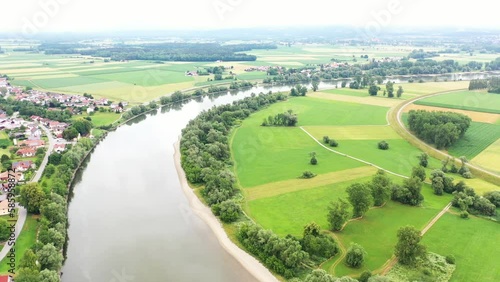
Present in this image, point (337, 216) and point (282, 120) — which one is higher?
point (337, 216)

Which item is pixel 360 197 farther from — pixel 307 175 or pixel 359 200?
pixel 307 175

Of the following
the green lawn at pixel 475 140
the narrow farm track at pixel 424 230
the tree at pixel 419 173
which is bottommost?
the narrow farm track at pixel 424 230

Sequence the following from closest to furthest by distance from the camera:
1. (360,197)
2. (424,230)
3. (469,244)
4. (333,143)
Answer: (469,244) < (424,230) < (360,197) < (333,143)

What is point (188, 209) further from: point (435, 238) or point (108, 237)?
point (435, 238)

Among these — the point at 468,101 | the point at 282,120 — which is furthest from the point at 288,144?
the point at 468,101

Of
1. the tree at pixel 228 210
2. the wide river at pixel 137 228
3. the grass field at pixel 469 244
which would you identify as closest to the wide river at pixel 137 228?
the wide river at pixel 137 228

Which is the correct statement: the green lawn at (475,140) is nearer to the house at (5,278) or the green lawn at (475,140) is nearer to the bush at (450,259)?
the bush at (450,259)

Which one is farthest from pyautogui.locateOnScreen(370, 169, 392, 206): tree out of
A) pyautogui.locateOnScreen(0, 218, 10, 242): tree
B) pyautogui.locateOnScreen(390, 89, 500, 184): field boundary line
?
pyautogui.locateOnScreen(0, 218, 10, 242): tree
